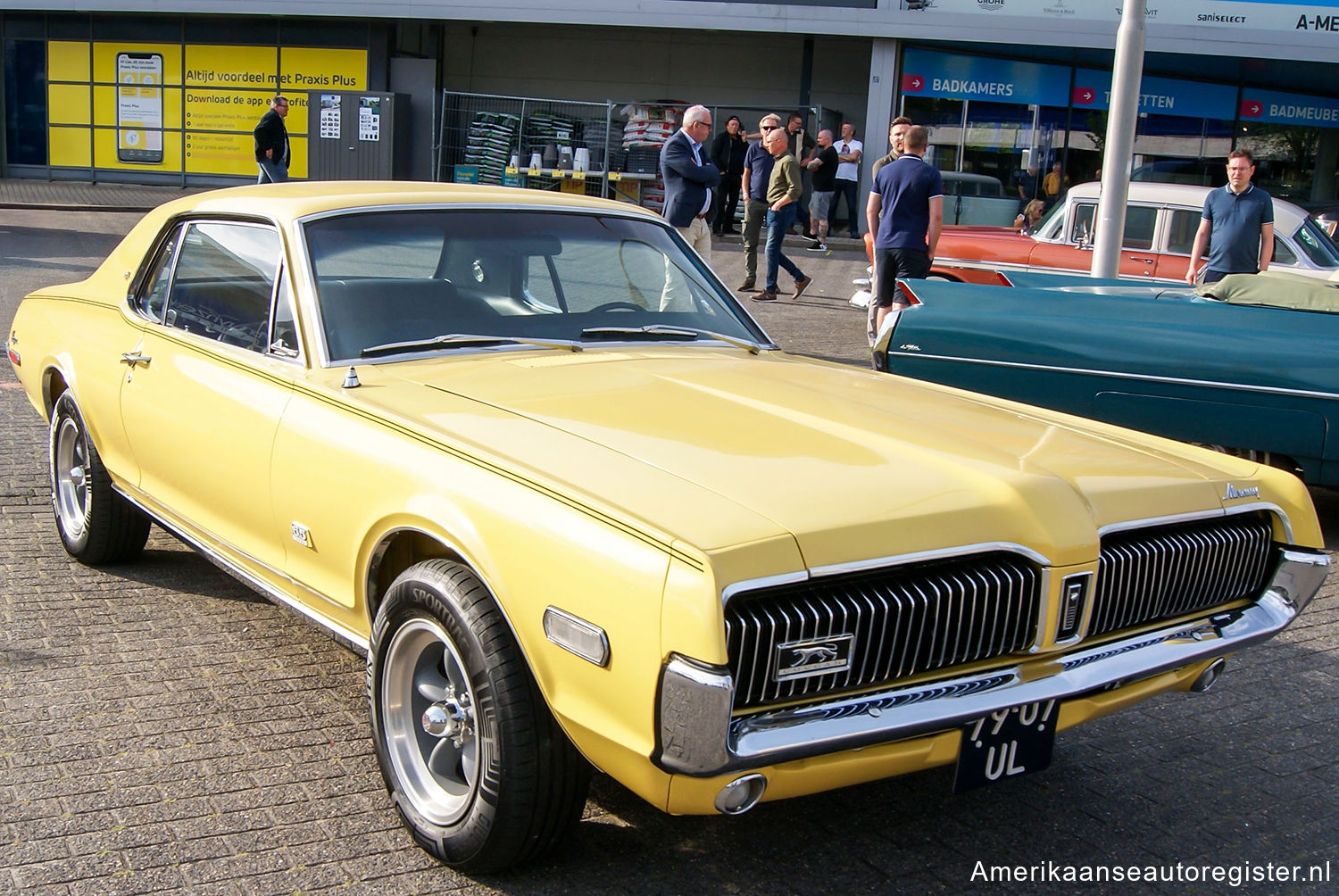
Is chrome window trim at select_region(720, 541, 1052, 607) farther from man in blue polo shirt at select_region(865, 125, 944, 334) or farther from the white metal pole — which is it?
the white metal pole

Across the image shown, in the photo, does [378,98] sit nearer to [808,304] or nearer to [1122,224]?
[808,304]

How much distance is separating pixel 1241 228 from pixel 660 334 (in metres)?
6.75

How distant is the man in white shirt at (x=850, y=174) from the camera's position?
20.8 metres

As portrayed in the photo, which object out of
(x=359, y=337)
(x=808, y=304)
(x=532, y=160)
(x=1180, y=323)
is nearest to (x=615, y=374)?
(x=359, y=337)

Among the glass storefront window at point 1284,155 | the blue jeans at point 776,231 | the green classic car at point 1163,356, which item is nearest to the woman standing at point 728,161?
the blue jeans at point 776,231

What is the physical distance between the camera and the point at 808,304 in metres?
13.9

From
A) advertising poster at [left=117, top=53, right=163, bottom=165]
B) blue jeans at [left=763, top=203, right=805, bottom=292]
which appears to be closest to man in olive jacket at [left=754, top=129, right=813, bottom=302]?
blue jeans at [left=763, top=203, right=805, bottom=292]

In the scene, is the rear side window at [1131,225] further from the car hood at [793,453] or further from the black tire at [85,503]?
the black tire at [85,503]

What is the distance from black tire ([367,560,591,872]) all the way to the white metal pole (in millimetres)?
8121

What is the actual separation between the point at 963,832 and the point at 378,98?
21.4 meters

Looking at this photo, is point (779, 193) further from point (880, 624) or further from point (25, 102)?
point (25, 102)

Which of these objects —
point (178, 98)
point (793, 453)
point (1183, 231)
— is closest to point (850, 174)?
point (1183, 231)

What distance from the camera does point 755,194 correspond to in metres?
13.7

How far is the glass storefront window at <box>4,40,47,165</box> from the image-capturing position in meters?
24.9
